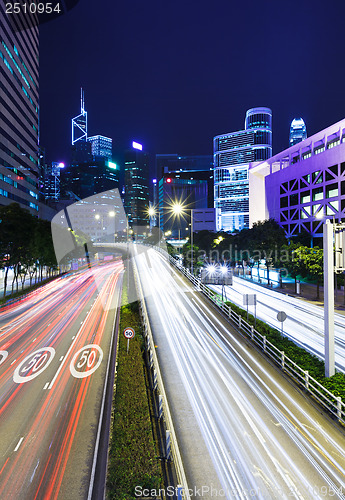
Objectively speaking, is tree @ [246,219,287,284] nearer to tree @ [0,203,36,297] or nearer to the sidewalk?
the sidewalk

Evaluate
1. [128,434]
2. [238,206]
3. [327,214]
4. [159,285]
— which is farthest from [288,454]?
[238,206]

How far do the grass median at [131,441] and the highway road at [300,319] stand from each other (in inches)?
424

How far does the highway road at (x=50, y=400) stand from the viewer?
317 inches

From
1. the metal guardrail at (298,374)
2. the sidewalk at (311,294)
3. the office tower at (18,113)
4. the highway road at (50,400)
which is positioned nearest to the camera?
the highway road at (50,400)

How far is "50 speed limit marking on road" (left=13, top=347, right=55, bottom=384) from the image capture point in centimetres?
1432

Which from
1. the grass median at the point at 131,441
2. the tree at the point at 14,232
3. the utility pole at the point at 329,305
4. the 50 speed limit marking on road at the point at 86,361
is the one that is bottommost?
the 50 speed limit marking on road at the point at 86,361

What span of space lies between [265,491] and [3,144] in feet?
280

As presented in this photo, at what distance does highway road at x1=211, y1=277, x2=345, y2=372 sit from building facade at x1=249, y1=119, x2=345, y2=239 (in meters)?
28.5

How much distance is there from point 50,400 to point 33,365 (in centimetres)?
428

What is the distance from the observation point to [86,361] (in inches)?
643

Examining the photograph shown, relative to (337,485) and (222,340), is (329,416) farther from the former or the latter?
(222,340)

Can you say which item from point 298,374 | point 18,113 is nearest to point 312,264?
point 298,374

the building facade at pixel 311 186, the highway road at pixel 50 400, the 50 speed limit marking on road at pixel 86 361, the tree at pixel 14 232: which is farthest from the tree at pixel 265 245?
the tree at pixel 14 232

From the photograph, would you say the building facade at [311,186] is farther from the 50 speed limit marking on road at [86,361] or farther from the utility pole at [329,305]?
the 50 speed limit marking on road at [86,361]
